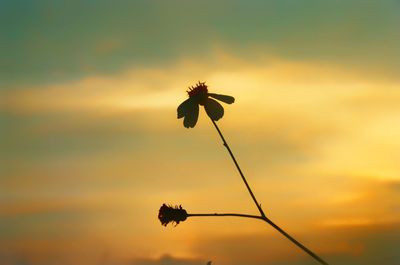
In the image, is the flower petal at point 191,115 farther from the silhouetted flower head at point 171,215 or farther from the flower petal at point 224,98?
the silhouetted flower head at point 171,215

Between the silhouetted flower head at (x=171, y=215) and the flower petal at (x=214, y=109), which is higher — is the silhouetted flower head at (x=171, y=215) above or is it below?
below

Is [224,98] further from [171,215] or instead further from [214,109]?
[171,215]

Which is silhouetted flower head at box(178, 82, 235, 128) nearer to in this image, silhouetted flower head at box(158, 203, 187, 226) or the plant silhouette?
the plant silhouette

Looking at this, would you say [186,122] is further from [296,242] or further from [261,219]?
[296,242]

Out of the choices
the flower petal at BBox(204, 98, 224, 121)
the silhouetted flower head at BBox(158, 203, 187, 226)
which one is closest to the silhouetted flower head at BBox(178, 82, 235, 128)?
the flower petal at BBox(204, 98, 224, 121)

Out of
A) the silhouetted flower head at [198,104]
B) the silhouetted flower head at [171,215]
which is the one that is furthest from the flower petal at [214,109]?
the silhouetted flower head at [171,215]

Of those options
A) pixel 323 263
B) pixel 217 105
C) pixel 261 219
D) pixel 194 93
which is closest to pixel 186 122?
pixel 217 105

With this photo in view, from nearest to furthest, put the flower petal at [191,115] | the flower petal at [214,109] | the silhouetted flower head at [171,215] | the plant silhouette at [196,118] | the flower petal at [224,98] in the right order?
the plant silhouette at [196,118], the silhouetted flower head at [171,215], the flower petal at [214,109], the flower petal at [191,115], the flower petal at [224,98]

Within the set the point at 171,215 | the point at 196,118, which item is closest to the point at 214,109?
the point at 196,118
